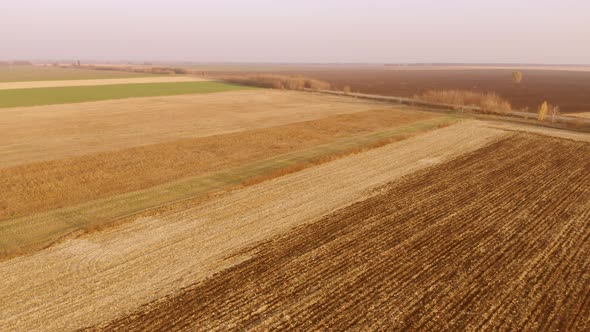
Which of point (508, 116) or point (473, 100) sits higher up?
point (473, 100)

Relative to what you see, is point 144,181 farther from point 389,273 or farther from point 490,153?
point 490,153

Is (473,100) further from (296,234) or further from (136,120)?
(296,234)

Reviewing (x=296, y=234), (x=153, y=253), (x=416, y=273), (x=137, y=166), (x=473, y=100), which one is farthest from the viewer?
(x=473, y=100)

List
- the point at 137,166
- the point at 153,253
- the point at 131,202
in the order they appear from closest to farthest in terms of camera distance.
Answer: the point at 153,253 → the point at 131,202 → the point at 137,166

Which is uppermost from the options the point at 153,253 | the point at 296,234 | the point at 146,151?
the point at 146,151

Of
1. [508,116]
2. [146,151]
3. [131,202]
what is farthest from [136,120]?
[508,116]

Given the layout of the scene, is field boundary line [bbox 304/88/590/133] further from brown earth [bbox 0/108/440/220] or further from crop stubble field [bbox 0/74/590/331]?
brown earth [bbox 0/108/440/220]

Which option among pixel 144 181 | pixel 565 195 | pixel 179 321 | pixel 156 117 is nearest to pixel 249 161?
pixel 144 181
